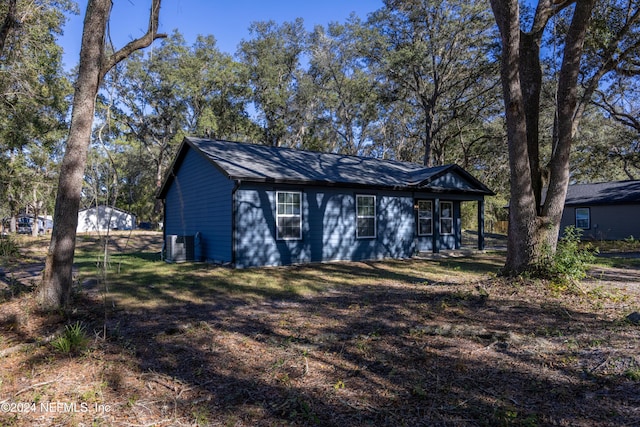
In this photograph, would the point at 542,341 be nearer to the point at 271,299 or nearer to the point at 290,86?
the point at 271,299

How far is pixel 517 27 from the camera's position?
7.59 metres

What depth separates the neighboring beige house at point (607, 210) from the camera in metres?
23.3

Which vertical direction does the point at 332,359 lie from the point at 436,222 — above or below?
below

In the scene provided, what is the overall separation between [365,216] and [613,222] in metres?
19.3

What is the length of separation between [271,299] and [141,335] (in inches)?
110

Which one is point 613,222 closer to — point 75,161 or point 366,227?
point 366,227

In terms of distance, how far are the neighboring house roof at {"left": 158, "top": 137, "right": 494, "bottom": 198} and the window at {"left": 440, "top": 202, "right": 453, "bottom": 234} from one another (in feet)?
3.24

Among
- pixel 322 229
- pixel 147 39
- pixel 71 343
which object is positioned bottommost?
pixel 71 343

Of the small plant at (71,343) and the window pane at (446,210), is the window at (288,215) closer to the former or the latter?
the window pane at (446,210)

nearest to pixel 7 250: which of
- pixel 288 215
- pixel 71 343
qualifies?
pixel 288 215

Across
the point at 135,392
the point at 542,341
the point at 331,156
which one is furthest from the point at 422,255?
the point at 135,392

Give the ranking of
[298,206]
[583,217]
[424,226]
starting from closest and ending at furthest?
[298,206] → [424,226] → [583,217]

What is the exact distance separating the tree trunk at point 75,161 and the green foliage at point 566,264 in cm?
817

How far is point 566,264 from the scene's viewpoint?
717 cm
